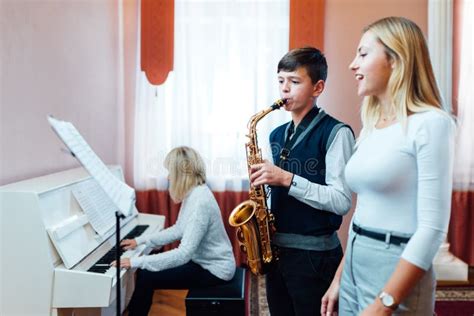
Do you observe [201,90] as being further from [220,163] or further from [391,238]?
[391,238]

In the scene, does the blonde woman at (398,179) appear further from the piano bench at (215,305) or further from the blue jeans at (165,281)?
the blue jeans at (165,281)

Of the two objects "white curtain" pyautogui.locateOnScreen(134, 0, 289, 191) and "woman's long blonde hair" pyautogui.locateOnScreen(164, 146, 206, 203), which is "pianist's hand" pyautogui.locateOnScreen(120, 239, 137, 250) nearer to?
"woman's long blonde hair" pyautogui.locateOnScreen(164, 146, 206, 203)

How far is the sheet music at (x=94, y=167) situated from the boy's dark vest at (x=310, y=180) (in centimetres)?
59

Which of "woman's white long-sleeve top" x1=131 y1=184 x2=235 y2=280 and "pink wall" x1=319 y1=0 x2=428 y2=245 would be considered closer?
"woman's white long-sleeve top" x1=131 y1=184 x2=235 y2=280

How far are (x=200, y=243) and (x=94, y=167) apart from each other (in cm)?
108

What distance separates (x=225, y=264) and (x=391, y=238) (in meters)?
1.44

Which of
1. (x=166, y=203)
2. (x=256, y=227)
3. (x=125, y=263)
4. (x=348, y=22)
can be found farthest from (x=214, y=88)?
(x=256, y=227)

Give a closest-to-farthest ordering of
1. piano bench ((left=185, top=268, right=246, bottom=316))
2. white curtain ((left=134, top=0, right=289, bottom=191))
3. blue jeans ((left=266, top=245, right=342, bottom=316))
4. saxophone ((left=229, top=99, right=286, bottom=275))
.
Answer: blue jeans ((left=266, top=245, right=342, bottom=316)) < saxophone ((left=229, top=99, right=286, bottom=275)) < piano bench ((left=185, top=268, right=246, bottom=316)) < white curtain ((left=134, top=0, right=289, bottom=191))

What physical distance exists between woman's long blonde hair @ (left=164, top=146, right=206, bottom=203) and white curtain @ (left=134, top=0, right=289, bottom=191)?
1184 mm

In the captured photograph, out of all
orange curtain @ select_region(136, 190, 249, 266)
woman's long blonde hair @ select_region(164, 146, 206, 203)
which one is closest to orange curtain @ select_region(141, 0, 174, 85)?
orange curtain @ select_region(136, 190, 249, 266)

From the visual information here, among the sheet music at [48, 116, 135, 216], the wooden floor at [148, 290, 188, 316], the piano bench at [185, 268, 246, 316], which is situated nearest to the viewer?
the sheet music at [48, 116, 135, 216]

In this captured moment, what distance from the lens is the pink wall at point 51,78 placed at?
6.74ft

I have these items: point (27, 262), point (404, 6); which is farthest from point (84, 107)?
point (404, 6)

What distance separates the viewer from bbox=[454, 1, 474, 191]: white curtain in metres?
3.46
